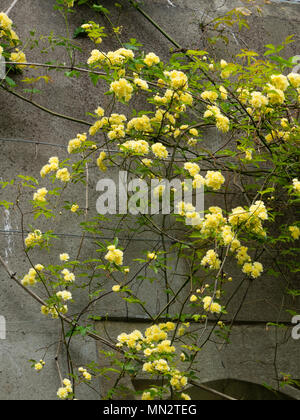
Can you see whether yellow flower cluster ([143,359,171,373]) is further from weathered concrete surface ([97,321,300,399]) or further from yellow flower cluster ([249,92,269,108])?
yellow flower cluster ([249,92,269,108])

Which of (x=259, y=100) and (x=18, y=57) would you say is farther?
(x=18, y=57)

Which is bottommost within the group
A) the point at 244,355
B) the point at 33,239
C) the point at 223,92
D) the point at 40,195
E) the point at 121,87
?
the point at 244,355

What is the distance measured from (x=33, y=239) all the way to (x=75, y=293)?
409 mm

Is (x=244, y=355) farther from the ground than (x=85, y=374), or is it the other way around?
(x=85, y=374)

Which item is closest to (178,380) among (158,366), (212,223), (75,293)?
(158,366)

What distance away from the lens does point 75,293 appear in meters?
2.96

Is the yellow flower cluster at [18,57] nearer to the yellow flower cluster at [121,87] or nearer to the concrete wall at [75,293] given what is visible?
the concrete wall at [75,293]

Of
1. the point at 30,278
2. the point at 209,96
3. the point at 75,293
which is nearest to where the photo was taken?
the point at 30,278

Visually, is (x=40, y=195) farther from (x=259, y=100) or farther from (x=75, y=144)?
(x=259, y=100)

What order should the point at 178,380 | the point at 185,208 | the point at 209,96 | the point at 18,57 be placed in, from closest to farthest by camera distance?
1. the point at 178,380
2. the point at 185,208
3. the point at 209,96
4. the point at 18,57

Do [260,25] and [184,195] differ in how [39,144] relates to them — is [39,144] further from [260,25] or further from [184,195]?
[260,25]

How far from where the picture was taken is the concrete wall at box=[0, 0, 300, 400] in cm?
279

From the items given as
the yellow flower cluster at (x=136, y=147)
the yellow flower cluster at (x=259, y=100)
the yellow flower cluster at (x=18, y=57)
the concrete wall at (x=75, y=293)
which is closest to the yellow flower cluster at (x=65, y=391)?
the concrete wall at (x=75, y=293)

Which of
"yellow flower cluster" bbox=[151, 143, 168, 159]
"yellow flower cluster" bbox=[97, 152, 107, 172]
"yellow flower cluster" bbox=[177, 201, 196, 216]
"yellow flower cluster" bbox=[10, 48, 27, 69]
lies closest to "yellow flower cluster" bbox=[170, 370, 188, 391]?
"yellow flower cluster" bbox=[177, 201, 196, 216]
